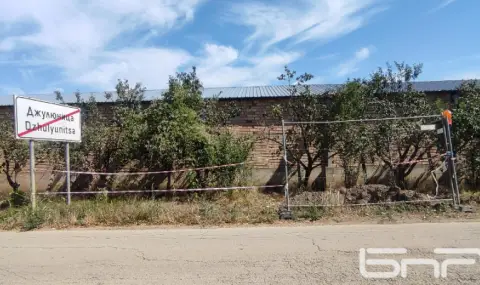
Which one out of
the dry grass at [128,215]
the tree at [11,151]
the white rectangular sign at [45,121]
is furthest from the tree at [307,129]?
the tree at [11,151]

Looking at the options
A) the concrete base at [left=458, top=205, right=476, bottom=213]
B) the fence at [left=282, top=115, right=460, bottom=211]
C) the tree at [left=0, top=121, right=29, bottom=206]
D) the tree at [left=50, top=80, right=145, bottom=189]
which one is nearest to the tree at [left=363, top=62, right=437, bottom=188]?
the fence at [left=282, top=115, right=460, bottom=211]

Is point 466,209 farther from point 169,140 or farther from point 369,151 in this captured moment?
point 169,140

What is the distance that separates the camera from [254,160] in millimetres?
13422

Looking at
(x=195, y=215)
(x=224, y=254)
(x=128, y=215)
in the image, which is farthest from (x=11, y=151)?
(x=224, y=254)

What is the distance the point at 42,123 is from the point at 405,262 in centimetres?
880

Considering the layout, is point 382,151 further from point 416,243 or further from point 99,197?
point 99,197

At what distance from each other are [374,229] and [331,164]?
5122 millimetres

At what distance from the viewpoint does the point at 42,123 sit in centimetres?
987

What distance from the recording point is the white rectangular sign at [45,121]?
930cm

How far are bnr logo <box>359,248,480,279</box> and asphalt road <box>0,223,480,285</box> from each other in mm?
92

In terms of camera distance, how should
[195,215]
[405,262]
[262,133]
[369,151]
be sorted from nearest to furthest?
[405,262], [195,215], [369,151], [262,133]

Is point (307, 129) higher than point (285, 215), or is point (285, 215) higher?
point (307, 129)

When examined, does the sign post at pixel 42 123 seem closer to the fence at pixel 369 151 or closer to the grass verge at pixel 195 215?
the grass verge at pixel 195 215

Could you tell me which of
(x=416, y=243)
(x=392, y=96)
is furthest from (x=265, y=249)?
(x=392, y=96)
